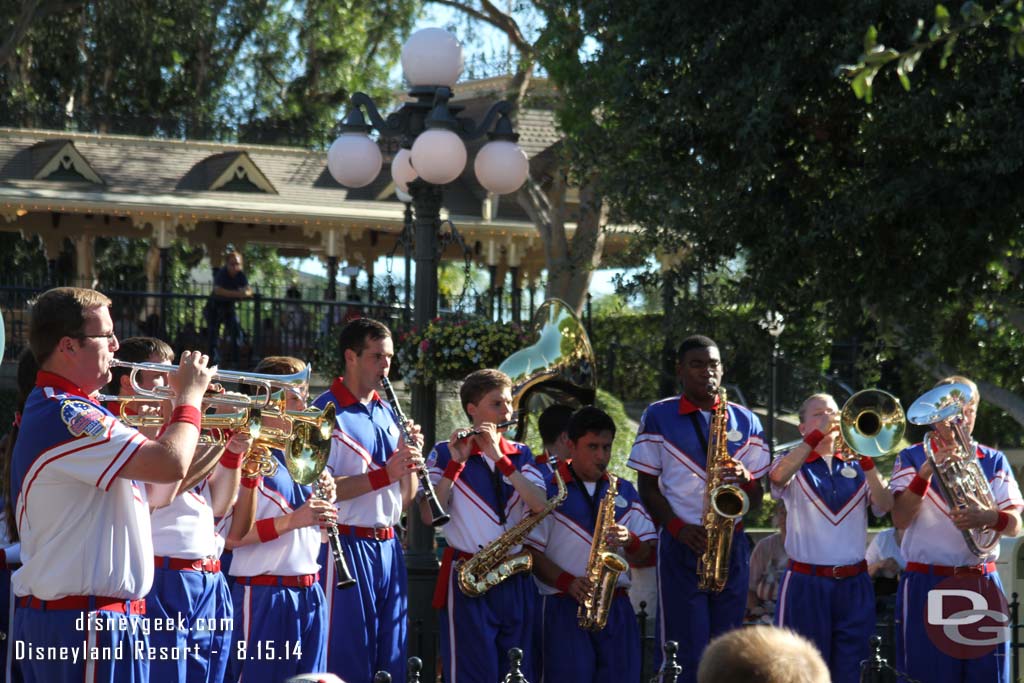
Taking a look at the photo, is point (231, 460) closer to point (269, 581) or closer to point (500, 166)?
point (269, 581)

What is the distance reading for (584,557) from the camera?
23.4 ft

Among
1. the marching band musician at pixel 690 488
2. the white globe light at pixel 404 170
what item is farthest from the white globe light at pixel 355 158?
the marching band musician at pixel 690 488

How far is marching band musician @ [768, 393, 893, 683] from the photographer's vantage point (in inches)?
289

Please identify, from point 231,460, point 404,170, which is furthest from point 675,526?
point 404,170

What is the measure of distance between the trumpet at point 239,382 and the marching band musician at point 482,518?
114 cm

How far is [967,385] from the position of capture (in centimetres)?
730

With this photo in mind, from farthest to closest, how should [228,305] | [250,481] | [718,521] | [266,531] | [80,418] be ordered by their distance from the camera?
1. [228,305]
2. [718,521]
3. [266,531]
4. [250,481]
5. [80,418]

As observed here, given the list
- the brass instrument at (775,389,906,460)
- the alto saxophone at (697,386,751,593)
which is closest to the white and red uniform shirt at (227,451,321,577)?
the alto saxophone at (697,386,751,593)

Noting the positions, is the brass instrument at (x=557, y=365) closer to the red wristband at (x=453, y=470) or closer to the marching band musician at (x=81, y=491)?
the red wristband at (x=453, y=470)

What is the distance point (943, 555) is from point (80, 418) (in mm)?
4662

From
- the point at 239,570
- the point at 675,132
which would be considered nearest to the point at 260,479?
the point at 239,570

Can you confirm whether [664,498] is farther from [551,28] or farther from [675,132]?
[551,28]

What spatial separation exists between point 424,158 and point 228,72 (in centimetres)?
2360

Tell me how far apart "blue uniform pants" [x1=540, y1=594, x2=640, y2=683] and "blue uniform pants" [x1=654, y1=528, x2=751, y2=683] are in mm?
315
